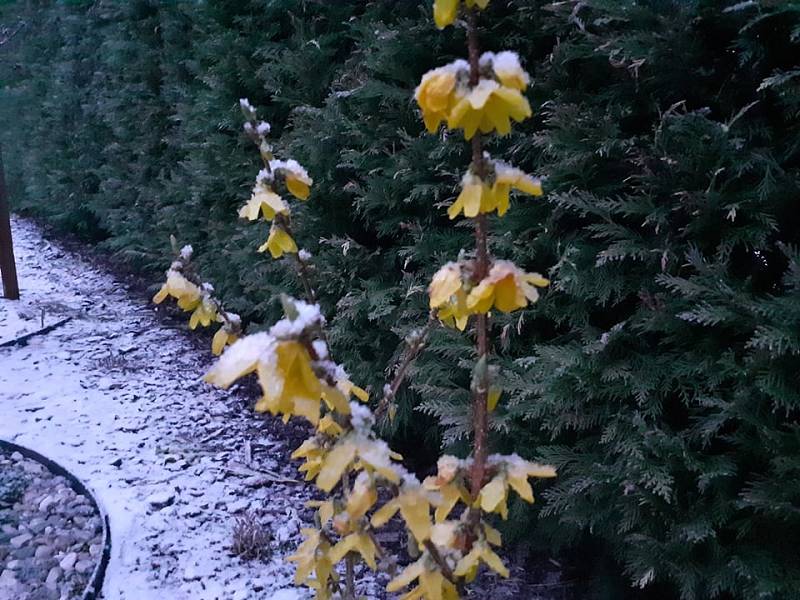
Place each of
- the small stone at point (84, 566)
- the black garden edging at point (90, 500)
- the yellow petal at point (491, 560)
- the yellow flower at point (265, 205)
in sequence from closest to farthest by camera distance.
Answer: the yellow petal at point (491, 560) < the yellow flower at point (265, 205) < the black garden edging at point (90, 500) < the small stone at point (84, 566)

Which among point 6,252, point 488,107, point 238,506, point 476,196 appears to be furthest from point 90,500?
point 6,252

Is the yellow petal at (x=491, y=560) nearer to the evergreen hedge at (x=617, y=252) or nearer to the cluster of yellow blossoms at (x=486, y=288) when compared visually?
the cluster of yellow blossoms at (x=486, y=288)

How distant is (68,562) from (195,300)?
1.43 m

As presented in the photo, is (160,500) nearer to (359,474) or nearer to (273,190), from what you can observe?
(273,190)

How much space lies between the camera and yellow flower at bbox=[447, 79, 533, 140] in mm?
879

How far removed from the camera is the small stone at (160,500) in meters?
2.64

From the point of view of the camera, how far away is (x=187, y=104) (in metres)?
4.26

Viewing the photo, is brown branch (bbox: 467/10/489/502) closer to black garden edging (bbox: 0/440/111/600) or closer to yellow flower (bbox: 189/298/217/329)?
yellow flower (bbox: 189/298/217/329)

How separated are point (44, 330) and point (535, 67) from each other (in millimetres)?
3861

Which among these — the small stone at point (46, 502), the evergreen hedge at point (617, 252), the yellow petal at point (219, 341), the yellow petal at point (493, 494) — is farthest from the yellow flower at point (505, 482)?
the small stone at point (46, 502)

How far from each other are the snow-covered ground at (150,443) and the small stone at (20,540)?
29 centimetres

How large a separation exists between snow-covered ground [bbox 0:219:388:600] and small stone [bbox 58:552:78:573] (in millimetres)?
134

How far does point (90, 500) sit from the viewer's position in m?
2.66

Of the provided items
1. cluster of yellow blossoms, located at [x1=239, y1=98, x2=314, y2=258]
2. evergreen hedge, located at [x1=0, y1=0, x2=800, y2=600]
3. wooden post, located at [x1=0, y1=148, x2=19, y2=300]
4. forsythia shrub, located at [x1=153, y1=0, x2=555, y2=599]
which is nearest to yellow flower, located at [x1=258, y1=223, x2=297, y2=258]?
cluster of yellow blossoms, located at [x1=239, y1=98, x2=314, y2=258]
